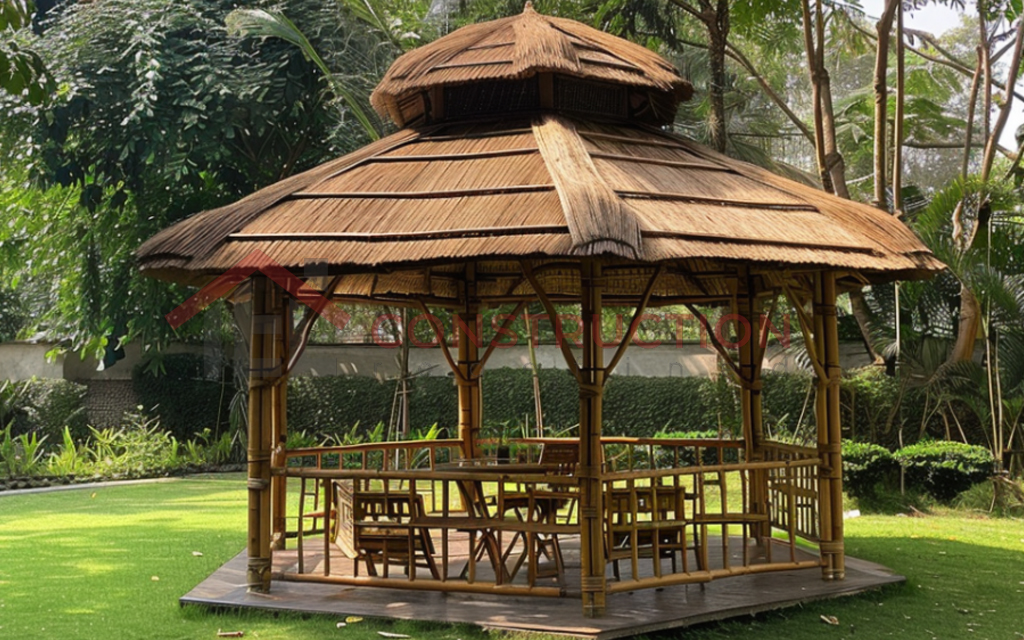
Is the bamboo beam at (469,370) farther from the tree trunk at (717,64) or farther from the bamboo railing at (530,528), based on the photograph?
the tree trunk at (717,64)

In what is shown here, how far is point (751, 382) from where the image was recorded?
10.5 metres

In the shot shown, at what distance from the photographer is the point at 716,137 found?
15.6 meters

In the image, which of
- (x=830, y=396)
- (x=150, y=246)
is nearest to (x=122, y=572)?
(x=150, y=246)

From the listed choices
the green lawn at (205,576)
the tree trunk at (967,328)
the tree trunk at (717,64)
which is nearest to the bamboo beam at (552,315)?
the green lawn at (205,576)

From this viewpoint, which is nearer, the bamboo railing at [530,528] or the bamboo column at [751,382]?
the bamboo railing at [530,528]

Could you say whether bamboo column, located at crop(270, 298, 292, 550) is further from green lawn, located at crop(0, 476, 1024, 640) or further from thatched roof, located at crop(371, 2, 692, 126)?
thatched roof, located at crop(371, 2, 692, 126)

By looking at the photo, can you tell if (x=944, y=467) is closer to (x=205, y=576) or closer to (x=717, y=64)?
(x=717, y=64)

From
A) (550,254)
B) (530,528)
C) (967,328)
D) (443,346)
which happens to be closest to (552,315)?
(550,254)

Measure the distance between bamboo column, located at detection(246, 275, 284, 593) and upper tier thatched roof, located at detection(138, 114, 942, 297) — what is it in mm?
538

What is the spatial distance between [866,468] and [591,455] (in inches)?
313

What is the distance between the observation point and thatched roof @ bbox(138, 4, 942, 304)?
7.36 m

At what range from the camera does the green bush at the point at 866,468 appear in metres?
14.2

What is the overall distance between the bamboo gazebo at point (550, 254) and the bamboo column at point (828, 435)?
0.02 meters

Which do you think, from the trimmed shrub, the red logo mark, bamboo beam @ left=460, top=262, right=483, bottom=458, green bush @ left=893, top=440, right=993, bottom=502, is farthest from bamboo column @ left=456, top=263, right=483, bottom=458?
the trimmed shrub
